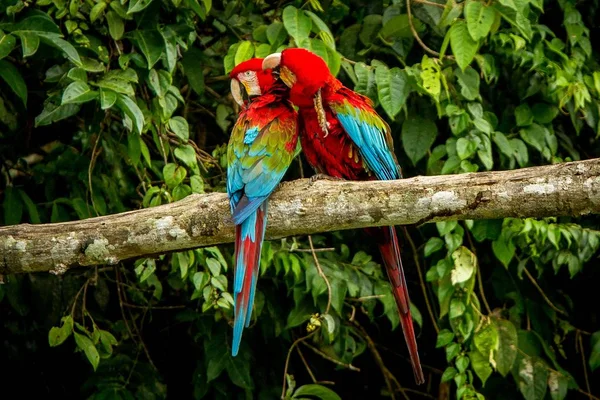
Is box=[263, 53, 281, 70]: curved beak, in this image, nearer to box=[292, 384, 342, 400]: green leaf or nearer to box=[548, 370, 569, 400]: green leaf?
box=[292, 384, 342, 400]: green leaf

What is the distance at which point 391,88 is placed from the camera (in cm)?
227

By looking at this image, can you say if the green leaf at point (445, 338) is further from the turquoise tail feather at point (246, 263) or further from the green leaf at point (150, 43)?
the green leaf at point (150, 43)

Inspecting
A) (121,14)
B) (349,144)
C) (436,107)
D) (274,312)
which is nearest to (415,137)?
(436,107)

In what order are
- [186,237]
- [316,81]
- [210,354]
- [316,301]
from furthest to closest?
[210,354] < [316,301] < [316,81] < [186,237]

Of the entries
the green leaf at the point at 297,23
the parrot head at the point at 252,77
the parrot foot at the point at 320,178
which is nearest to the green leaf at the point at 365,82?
the green leaf at the point at 297,23

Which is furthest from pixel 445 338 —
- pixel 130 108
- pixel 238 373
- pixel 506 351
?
pixel 130 108

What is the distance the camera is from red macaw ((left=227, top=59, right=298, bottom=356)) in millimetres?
1749

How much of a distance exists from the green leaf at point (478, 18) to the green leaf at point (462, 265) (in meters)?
0.59

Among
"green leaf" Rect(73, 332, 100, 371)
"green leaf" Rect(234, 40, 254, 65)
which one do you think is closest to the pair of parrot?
"green leaf" Rect(234, 40, 254, 65)

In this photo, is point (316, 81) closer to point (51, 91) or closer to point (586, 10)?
point (51, 91)

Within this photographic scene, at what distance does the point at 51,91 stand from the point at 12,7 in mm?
257

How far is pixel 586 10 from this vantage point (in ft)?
9.66

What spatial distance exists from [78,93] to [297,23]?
0.58 metres

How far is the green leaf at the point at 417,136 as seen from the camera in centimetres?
246
